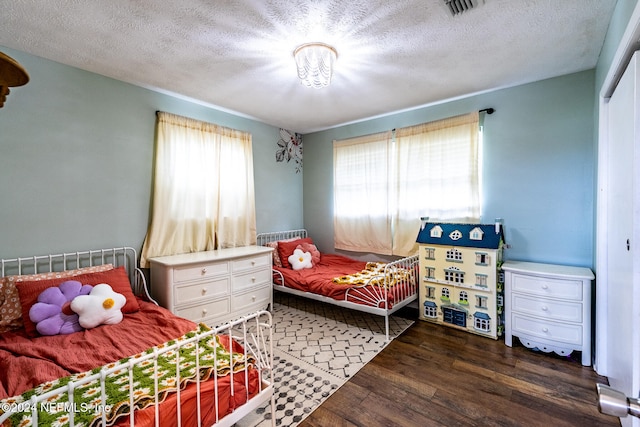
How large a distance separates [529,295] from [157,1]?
356 cm

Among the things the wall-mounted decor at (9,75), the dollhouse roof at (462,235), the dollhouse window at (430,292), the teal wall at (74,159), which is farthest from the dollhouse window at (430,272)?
the wall-mounted decor at (9,75)

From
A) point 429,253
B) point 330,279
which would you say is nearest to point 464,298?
point 429,253

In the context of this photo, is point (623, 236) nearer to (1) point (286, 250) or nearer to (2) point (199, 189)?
(1) point (286, 250)

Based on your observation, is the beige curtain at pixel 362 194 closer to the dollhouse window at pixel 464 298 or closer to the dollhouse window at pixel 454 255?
the dollhouse window at pixel 454 255

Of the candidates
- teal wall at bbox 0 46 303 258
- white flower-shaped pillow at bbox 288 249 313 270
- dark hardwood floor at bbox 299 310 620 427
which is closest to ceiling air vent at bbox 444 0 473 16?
dark hardwood floor at bbox 299 310 620 427

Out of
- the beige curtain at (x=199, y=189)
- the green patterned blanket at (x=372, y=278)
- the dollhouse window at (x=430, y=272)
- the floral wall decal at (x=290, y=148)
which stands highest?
the floral wall decal at (x=290, y=148)

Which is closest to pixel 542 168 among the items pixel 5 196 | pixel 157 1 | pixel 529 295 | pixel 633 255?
pixel 529 295

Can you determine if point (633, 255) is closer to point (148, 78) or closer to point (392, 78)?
point (392, 78)

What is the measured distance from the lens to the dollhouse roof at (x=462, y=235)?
2.78m

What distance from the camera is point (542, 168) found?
279 cm

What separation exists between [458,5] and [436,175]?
1.90 m

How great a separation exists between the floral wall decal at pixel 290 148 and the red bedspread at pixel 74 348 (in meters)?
2.82

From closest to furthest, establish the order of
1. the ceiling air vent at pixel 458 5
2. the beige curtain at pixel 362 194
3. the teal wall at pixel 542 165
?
the ceiling air vent at pixel 458 5, the teal wall at pixel 542 165, the beige curtain at pixel 362 194

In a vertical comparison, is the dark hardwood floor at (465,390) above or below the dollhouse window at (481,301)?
below
